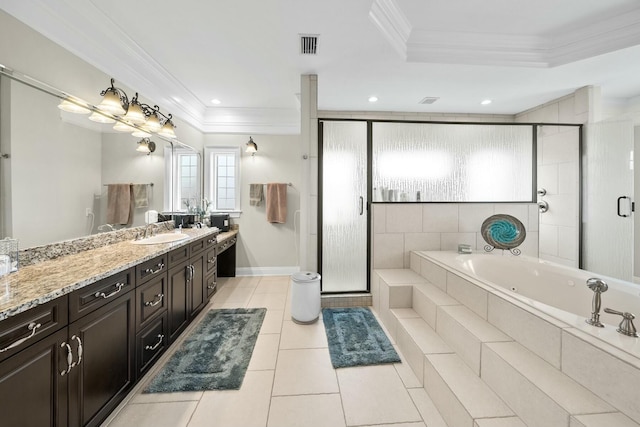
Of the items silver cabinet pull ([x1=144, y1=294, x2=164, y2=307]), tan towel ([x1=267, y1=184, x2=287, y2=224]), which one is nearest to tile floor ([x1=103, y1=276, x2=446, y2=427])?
silver cabinet pull ([x1=144, y1=294, x2=164, y2=307])

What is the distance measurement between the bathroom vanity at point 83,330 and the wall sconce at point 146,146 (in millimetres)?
967

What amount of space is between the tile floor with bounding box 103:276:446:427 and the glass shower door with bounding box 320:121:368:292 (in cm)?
91

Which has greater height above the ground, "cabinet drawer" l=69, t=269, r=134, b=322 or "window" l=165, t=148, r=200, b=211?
"window" l=165, t=148, r=200, b=211

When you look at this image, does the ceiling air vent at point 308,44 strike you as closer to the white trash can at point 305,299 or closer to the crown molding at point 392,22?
the crown molding at point 392,22

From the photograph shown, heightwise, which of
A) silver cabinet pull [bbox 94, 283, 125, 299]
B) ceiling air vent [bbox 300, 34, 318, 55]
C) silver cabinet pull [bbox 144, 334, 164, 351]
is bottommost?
silver cabinet pull [bbox 144, 334, 164, 351]

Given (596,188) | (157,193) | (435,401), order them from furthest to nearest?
(596,188) < (157,193) < (435,401)

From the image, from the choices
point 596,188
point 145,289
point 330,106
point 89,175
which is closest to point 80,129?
point 89,175

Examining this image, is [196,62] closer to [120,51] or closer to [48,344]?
[120,51]

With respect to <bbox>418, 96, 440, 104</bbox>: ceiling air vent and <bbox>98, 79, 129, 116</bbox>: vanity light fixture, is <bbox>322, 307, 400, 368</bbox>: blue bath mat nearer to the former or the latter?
<bbox>98, 79, 129, 116</bbox>: vanity light fixture

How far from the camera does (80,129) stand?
1845mm

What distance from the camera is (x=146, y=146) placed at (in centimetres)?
258

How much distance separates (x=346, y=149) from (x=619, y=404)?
8.26ft

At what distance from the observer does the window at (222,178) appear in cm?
402

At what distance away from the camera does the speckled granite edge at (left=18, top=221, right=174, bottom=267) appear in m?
1.50
